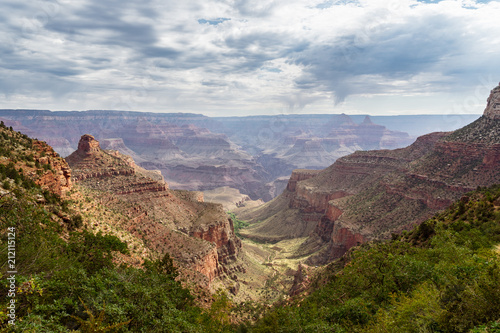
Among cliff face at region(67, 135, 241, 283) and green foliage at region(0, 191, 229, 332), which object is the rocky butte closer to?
cliff face at region(67, 135, 241, 283)

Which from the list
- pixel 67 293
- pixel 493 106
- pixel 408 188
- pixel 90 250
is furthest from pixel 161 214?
pixel 493 106

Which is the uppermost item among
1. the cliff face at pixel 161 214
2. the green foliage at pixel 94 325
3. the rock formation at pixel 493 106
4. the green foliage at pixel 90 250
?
the rock formation at pixel 493 106

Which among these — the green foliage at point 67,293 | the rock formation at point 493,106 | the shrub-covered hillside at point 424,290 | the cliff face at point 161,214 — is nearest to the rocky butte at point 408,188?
the rock formation at point 493,106

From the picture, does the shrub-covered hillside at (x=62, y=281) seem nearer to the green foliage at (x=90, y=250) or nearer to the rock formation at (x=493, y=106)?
the green foliage at (x=90, y=250)

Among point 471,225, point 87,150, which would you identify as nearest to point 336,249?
point 471,225

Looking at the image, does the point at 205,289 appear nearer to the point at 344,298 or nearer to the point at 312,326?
the point at 344,298

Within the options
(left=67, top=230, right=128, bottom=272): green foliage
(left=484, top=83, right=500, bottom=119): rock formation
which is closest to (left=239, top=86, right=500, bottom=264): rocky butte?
(left=484, top=83, right=500, bottom=119): rock formation

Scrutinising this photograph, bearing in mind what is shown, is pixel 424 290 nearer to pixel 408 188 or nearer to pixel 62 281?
pixel 62 281
